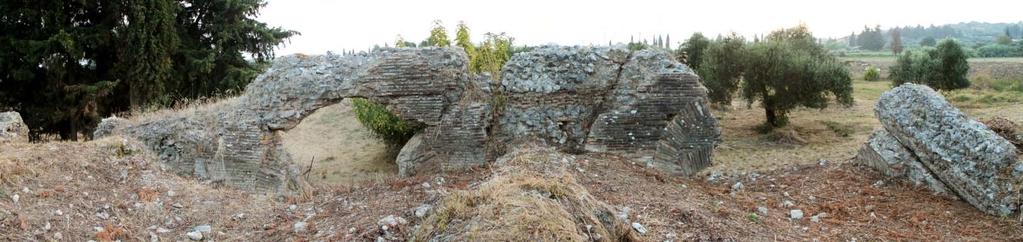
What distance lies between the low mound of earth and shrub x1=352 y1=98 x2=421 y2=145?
18.5 ft

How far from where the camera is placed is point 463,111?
456 inches

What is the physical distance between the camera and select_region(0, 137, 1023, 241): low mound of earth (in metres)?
7.55

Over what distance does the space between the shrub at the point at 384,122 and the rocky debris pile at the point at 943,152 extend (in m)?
9.08

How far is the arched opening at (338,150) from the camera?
16.5 metres

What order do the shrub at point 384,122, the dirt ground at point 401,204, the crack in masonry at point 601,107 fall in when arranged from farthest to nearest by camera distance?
1. the shrub at point 384,122
2. the crack in masonry at point 601,107
3. the dirt ground at point 401,204

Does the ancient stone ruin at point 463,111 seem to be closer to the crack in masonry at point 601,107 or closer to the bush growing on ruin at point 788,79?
the crack in masonry at point 601,107

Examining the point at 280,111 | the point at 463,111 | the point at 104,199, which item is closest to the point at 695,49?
the point at 463,111

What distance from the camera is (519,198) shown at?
6180mm

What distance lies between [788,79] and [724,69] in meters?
1.83

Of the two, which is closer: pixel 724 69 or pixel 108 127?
pixel 108 127

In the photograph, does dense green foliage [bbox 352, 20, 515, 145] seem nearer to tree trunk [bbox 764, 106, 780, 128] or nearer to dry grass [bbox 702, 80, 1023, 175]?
dry grass [bbox 702, 80, 1023, 175]

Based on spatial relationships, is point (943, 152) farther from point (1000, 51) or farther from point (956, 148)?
point (1000, 51)

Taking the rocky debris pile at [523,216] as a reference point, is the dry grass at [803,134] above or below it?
below

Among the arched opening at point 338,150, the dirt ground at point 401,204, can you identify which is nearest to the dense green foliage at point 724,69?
the dirt ground at point 401,204
